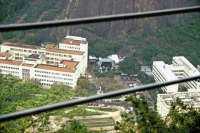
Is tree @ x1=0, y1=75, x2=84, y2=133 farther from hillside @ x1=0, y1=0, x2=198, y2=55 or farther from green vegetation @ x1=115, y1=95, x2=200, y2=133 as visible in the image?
hillside @ x1=0, y1=0, x2=198, y2=55

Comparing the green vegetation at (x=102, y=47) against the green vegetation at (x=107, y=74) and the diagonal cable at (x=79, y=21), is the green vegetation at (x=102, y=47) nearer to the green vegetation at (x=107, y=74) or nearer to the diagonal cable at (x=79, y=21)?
the green vegetation at (x=107, y=74)

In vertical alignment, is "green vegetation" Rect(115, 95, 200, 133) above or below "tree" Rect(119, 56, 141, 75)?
below

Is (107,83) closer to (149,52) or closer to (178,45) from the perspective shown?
(149,52)

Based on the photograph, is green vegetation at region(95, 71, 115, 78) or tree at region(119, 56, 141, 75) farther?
tree at region(119, 56, 141, 75)

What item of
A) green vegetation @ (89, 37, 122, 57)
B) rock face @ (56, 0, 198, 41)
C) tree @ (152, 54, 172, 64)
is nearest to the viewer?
tree @ (152, 54, 172, 64)

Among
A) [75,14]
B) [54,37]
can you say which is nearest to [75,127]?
[54,37]

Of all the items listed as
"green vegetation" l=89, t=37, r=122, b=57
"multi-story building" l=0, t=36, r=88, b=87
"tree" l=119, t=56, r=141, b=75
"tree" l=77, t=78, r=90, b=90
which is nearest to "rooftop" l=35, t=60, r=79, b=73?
"multi-story building" l=0, t=36, r=88, b=87

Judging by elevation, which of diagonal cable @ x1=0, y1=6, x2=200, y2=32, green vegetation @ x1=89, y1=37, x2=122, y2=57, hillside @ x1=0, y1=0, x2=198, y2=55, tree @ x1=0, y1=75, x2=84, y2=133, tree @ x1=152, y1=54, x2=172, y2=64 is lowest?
tree @ x1=0, y1=75, x2=84, y2=133
